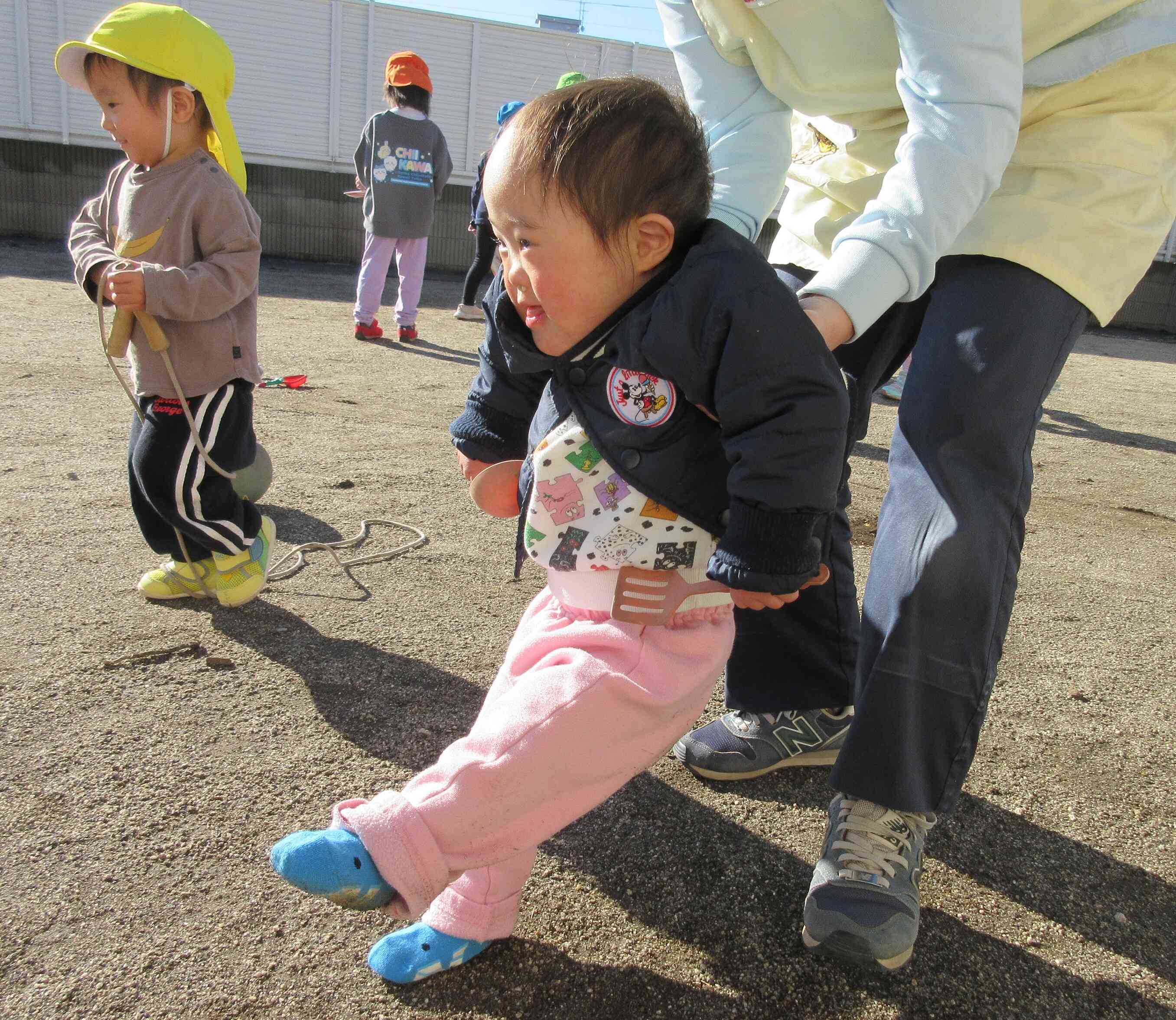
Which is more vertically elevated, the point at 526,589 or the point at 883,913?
the point at 883,913

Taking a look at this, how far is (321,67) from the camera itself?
13.3 m

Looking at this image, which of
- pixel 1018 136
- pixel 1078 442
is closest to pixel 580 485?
pixel 1018 136

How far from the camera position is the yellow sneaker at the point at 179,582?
2.75m

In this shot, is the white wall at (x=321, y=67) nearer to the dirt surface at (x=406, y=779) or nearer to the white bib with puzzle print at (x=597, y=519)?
the dirt surface at (x=406, y=779)

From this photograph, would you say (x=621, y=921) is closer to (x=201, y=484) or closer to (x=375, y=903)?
(x=375, y=903)

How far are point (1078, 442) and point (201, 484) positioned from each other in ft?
16.7

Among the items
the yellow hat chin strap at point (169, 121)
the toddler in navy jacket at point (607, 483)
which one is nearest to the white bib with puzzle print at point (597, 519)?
the toddler in navy jacket at point (607, 483)

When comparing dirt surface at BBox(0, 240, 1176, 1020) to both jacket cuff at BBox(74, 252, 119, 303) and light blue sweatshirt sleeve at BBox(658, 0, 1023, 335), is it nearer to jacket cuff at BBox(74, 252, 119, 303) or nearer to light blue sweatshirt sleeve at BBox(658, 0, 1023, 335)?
jacket cuff at BBox(74, 252, 119, 303)

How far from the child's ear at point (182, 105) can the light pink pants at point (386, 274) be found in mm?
4676

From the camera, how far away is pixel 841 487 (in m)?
2.01

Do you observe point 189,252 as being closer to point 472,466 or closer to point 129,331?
point 129,331

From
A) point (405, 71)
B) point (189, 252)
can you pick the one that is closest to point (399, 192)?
point (405, 71)

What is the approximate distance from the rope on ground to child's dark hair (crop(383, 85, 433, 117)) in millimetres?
5231

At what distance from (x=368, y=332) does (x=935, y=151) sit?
21.6 ft
